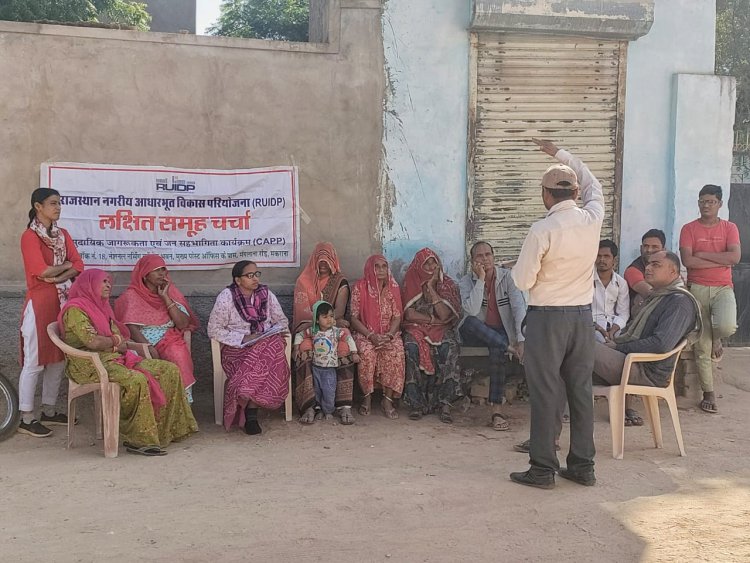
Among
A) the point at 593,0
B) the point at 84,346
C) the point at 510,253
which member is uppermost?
the point at 593,0

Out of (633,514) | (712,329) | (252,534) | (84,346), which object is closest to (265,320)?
(84,346)

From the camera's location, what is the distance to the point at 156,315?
5.71 meters

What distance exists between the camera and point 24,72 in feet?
19.7

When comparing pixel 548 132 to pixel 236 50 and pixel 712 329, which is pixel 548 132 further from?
pixel 236 50

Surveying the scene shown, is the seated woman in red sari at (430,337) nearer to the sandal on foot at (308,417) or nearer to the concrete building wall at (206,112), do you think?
the concrete building wall at (206,112)

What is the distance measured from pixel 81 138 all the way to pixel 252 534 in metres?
3.83

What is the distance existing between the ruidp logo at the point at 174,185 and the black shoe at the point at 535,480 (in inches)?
142

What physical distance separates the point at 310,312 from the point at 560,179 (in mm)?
2592

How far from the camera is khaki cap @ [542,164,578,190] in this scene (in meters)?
4.23

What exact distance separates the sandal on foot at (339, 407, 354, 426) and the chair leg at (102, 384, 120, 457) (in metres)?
1.66

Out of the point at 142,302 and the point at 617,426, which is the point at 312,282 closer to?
the point at 142,302

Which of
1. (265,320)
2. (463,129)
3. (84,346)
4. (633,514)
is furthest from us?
(463,129)

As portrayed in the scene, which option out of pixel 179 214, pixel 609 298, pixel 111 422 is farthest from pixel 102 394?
pixel 609 298

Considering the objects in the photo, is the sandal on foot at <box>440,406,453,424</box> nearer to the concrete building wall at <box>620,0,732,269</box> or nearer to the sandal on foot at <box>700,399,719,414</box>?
the sandal on foot at <box>700,399,719,414</box>
